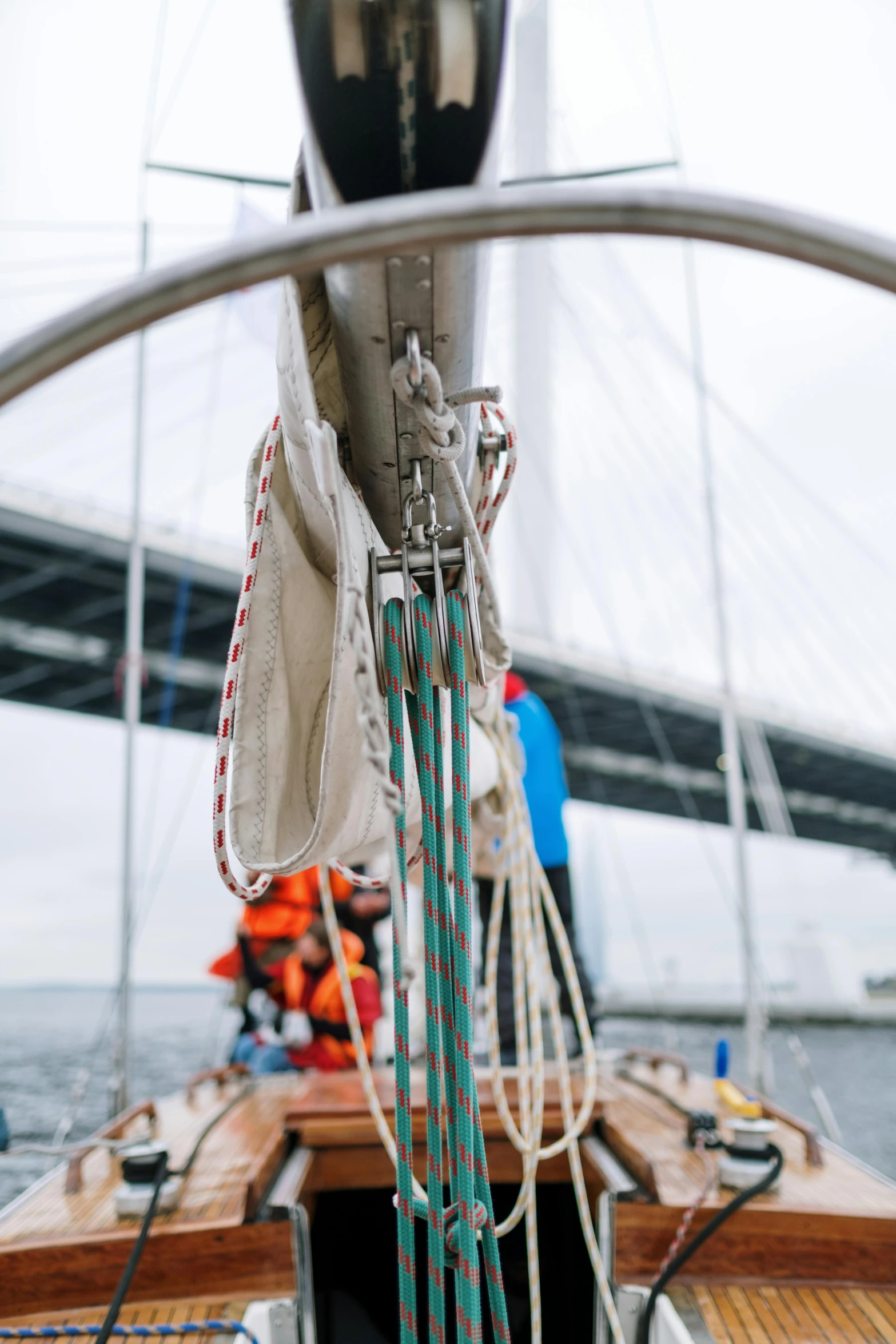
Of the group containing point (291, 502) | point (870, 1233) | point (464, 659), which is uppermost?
point (291, 502)

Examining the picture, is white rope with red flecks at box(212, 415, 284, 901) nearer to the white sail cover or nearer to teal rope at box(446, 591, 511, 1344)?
the white sail cover

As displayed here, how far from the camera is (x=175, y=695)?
Result: 1025 cm

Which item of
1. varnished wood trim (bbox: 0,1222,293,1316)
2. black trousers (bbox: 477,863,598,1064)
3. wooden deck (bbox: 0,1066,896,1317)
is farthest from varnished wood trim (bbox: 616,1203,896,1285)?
black trousers (bbox: 477,863,598,1064)

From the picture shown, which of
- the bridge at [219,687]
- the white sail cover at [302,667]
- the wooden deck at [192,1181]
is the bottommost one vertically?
the wooden deck at [192,1181]

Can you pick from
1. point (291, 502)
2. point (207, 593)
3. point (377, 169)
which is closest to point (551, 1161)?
point (291, 502)

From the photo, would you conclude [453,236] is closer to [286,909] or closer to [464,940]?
[464,940]

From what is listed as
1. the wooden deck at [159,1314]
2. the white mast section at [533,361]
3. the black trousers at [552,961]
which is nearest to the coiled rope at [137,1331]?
the wooden deck at [159,1314]

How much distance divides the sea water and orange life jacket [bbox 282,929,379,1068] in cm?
63

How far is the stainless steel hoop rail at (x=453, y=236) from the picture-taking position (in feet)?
1.44

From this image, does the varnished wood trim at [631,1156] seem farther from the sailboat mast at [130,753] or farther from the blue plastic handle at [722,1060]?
the sailboat mast at [130,753]

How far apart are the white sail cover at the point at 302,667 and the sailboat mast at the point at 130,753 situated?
2.24 m

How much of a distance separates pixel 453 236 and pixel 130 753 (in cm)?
303

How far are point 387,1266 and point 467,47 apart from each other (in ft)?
6.02

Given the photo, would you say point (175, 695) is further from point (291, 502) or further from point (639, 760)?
point (291, 502)
